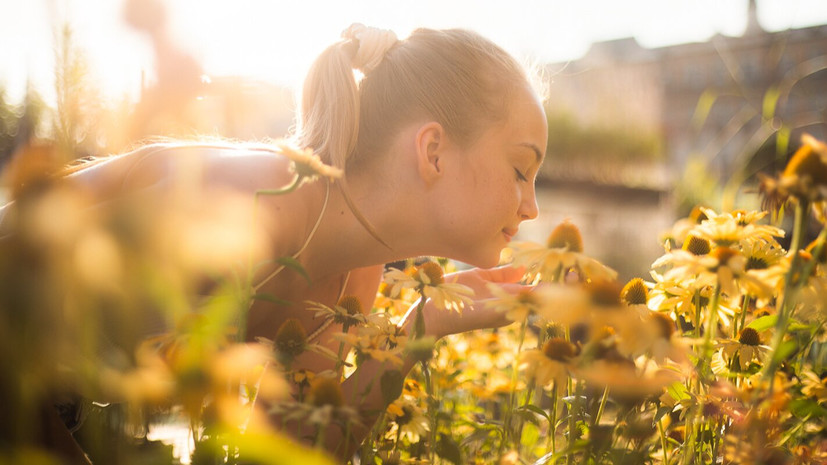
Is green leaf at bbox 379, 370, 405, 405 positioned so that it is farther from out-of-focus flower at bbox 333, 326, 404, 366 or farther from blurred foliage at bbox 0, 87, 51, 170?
blurred foliage at bbox 0, 87, 51, 170

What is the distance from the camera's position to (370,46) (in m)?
1.20

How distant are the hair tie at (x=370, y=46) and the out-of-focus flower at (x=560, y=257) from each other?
0.63 m

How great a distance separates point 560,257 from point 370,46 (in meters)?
0.72

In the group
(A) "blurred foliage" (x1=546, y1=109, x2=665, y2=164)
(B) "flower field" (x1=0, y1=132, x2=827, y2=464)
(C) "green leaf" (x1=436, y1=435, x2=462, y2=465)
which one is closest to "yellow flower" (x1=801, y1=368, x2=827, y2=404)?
(B) "flower field" (x1=0, y1=132, x2=827, y2=464)

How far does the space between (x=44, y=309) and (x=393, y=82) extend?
35.4 inches

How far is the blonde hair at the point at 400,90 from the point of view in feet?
3.68

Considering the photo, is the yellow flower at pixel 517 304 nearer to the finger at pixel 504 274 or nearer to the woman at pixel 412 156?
the woman at pixel 412 156

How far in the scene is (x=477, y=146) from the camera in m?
1.14

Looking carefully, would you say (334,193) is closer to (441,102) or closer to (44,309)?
(441,102)

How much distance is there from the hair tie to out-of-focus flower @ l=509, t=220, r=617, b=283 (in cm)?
63

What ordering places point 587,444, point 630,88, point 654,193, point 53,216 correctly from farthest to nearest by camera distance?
point 630,88 → point 654,193 → point 587,444 → point 53,216

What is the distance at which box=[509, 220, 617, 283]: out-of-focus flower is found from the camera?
1.93ft

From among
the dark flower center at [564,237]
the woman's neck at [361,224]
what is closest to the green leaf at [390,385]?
the dark flower center at [564,237]

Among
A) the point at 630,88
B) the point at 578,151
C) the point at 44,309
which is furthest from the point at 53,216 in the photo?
the point at 630,88
